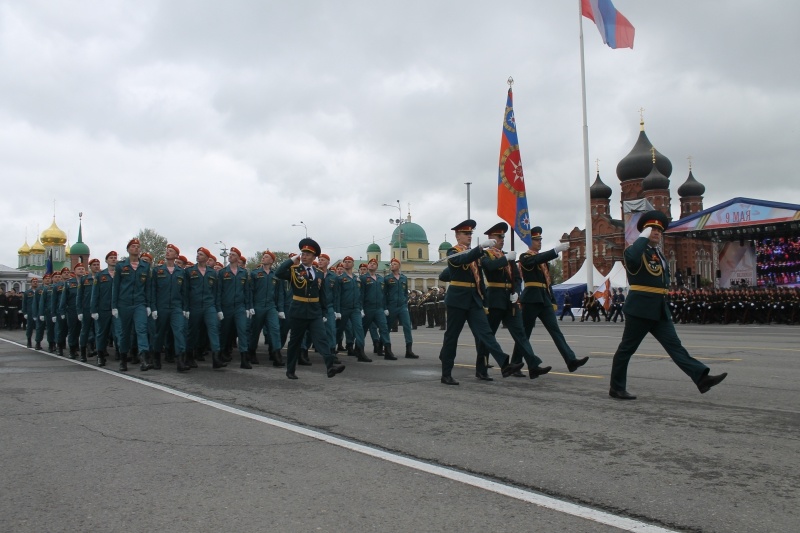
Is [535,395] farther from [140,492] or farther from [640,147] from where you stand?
[640,147]

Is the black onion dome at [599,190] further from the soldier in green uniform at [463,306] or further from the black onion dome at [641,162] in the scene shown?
the soldier in green uniform at [463,306]

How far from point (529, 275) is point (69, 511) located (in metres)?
6.70

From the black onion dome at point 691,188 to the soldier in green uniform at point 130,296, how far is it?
8557 centimetres

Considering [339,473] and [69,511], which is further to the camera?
[339,473]

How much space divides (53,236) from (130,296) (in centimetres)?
11402

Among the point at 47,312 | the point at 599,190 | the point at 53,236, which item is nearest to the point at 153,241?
the point at 53,236

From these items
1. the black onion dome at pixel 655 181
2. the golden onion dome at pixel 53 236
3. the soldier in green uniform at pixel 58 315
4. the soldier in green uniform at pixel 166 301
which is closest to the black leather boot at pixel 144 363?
the soldier in green uniform at pixel 166 301

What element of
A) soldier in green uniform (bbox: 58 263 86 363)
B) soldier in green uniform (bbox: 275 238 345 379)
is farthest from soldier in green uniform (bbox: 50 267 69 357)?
soldier in green uniform (bbox: 275 238 345 379)

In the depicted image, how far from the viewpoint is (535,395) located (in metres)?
7.87

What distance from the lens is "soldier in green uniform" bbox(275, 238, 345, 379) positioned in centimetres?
970

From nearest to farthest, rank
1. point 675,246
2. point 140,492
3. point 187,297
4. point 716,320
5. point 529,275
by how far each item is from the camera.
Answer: point 140,492
point 529,275
point 187,297
point 716,320
point 675,246

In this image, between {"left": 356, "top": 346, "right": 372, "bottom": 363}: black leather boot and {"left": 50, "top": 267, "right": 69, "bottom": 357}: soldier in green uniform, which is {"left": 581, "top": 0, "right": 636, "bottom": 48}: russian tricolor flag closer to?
{"left": 356, "top": 346, "right": 372, "bottom": 363}: black leather boot

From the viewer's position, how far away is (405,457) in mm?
5074

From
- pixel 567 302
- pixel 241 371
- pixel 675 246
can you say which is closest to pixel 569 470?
pixel 241 371
